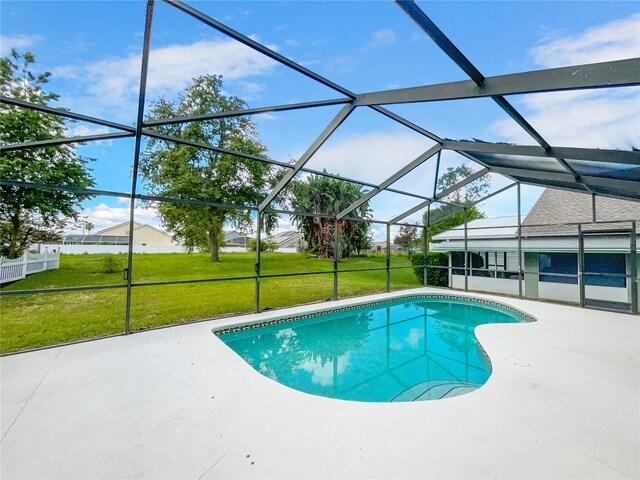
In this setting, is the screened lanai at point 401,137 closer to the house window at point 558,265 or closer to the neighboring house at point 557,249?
the neighboring house at point 557,249

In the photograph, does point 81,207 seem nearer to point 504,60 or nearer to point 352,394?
point 352,394

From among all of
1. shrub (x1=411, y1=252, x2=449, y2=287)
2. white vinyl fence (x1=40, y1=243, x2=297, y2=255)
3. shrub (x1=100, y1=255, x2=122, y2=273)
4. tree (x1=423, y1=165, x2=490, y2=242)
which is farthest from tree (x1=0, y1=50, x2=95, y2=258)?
shrub (x1=411, y1=252, x2=449, y2=287)

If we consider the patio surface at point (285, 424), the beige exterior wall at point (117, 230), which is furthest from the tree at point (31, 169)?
the patio surface at point (285, 424)

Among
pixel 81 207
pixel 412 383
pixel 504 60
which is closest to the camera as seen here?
pixel 504 60

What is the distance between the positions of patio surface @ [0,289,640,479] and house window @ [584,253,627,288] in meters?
5.27

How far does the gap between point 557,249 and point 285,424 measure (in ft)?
30.4

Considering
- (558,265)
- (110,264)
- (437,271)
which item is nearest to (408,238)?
(437,271)

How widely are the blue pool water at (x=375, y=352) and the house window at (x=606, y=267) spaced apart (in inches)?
118

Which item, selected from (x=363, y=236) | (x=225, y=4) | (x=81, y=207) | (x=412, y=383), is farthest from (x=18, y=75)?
(x=363, y=236)

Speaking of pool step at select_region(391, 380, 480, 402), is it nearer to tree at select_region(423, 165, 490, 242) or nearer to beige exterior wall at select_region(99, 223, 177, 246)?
tree at select_region(423, 165, 490, 242)

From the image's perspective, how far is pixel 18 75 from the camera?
348 inches

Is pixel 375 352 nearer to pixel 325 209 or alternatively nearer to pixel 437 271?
pixel 437 271

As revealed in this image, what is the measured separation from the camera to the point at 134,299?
29.6 ft

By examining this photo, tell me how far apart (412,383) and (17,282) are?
9.80 m
